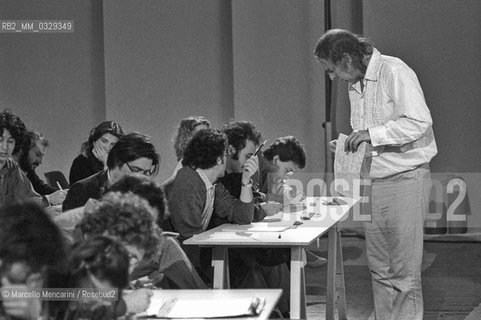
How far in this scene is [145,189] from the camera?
2984mm

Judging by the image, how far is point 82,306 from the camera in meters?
2.12

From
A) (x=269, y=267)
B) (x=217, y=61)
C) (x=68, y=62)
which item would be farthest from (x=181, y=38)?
(x=269, y=267)

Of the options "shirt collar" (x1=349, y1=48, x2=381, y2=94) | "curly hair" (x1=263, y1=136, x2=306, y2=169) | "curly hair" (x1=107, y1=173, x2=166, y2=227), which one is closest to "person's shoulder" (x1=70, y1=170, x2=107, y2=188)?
"curly hair" (x1=107, y1=173, x2=166, y2=227)

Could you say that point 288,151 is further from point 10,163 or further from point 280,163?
point 10,163

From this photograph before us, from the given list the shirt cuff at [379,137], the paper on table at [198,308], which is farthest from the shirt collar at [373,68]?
the paper on table at [198,308]

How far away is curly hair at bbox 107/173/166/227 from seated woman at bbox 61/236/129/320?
836 mm

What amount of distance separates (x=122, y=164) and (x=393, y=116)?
1.28m

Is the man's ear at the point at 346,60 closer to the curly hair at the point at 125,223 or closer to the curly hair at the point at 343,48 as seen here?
the curly hair at the point at 343,48

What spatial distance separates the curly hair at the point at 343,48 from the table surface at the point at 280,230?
0.83 meters

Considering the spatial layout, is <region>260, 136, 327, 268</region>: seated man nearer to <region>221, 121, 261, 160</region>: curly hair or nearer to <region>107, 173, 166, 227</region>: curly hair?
<region>221, 121, 261, 160</region>: curly hair

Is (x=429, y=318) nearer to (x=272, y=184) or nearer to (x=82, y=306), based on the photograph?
(x=272, y=184)

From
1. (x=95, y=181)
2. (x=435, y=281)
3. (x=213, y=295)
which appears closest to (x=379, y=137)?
(x=95, y=181)

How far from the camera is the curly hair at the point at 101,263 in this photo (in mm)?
2088

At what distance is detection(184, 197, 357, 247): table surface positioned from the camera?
3.86m
